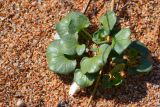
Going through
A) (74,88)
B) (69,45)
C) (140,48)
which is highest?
(69,45)

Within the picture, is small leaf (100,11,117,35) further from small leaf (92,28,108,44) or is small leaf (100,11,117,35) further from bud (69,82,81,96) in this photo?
bud (69,82,81,96)

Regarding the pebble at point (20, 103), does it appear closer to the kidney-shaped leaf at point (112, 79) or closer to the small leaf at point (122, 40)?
the kidney-shaped leaf at point (112, 79)

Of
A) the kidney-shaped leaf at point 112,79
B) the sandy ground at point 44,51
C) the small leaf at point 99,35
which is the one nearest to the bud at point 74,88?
the sandy ground at point 44,51

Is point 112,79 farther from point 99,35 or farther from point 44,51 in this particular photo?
point 44,51

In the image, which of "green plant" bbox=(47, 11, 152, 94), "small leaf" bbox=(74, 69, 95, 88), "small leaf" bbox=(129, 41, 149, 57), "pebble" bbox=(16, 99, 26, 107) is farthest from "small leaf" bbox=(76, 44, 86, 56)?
"pebble" bbox=(16, 99, 26, 107)

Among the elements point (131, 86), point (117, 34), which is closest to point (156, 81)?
point (131, 86)

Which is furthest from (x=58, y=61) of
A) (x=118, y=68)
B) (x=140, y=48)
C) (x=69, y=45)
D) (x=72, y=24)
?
(x=140, y=48)

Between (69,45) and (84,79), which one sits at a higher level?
(69,45)
